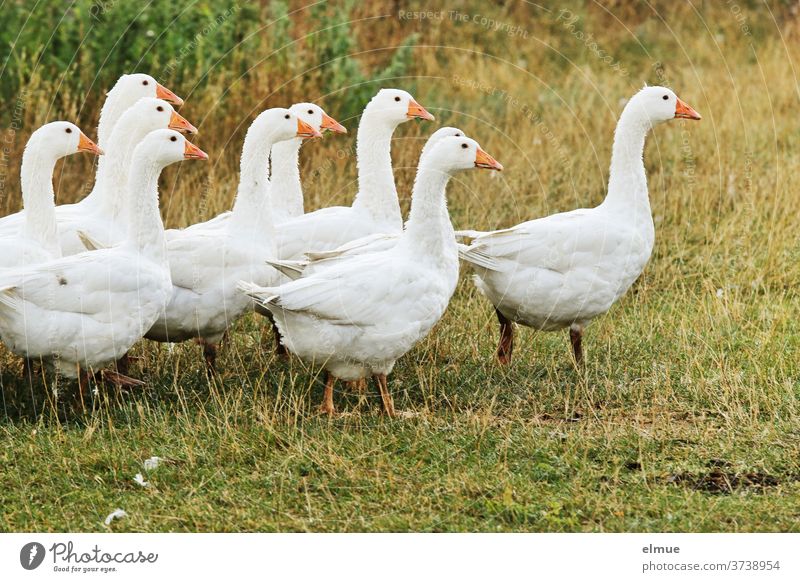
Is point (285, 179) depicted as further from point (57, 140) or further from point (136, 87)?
point (57, 140)

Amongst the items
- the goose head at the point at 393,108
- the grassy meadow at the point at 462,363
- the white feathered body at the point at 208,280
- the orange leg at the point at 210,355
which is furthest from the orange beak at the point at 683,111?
the orange leg at the point at 210,355

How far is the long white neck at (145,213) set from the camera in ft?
22.1

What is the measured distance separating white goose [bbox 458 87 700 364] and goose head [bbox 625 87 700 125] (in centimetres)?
42

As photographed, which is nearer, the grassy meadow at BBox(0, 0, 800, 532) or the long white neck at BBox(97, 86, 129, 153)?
the grassy meadow at BBox(0, 0, 800, 532)

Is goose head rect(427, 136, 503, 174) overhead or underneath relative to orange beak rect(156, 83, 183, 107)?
underneath

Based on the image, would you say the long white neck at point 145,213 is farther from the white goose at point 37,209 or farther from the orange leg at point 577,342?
the orange leg at point 577,342

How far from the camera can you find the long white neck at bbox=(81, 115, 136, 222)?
7637 millimetres

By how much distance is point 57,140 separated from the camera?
7.28 metres

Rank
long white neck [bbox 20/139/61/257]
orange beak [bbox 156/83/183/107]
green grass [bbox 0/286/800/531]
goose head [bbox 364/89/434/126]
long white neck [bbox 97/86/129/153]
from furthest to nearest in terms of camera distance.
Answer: orange beak [bbox 156/83/183/107] → long white neck [bbox 97/86/129/153] → goose head [bbox 364/89/434/126] → long white neck [bbox 20/139/61/257] → green grass [bbox 0/286/800/531]

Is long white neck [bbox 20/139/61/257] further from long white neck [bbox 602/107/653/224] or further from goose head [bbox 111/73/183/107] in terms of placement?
long white neck [bbox 602/107/653/224]

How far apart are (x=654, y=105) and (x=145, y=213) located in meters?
3.37

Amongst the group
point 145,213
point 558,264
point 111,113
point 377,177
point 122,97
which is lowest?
point 558,264

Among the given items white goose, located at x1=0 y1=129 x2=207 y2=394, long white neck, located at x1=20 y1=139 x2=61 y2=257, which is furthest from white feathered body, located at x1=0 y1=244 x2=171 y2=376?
long white neck, located at x1=20 y1=139 x2=61 y2=257

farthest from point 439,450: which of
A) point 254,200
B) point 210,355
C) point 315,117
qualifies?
point 315,117
